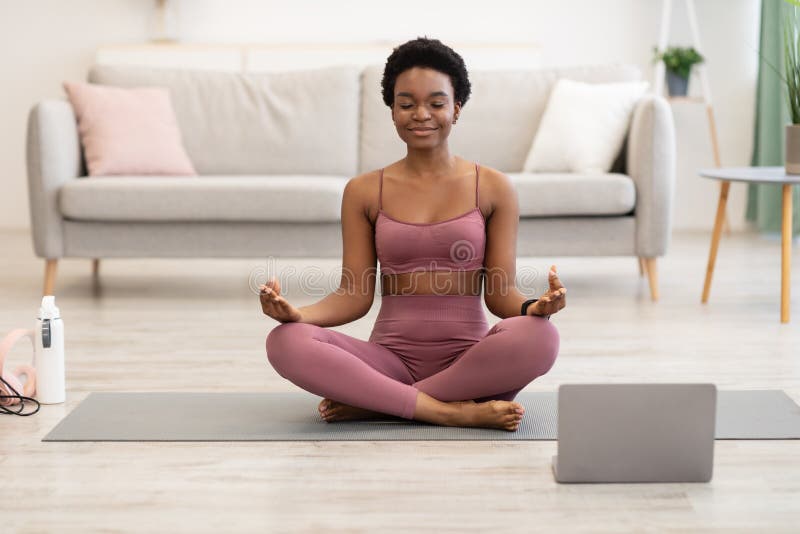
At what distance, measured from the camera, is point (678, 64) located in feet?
17.8

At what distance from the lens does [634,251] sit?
3.78m

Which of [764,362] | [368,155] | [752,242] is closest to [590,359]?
[764,362]

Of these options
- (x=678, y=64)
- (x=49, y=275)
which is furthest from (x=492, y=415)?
(x=678, y=64)

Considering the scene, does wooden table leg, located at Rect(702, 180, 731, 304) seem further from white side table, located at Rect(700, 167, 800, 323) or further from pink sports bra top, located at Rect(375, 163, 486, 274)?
pink sports bra top, located at Rect(375, 163, 486, 274)

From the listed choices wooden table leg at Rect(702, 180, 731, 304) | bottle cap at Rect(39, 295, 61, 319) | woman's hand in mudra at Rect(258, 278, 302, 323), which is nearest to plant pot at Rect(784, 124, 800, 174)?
wooden table leg at Rect(702, 180, 731, 304)

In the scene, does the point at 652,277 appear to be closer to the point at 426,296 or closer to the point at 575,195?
the point at 575,195

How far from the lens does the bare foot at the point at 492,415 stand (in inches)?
85.0

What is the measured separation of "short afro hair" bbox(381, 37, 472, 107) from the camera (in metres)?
2.17

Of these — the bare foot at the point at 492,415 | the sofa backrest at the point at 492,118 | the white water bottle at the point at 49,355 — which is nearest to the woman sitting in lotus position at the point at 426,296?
the bare foot at the point at 492,415

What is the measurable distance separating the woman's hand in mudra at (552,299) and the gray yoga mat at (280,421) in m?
0.26

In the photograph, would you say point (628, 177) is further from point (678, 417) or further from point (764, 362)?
point (678, 417)

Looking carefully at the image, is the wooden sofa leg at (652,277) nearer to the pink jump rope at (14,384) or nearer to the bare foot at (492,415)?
the bare foot at (492,415)

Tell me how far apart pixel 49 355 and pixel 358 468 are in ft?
2.72

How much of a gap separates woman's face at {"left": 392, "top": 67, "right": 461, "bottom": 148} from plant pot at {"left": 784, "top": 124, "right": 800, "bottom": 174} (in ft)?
5.29
